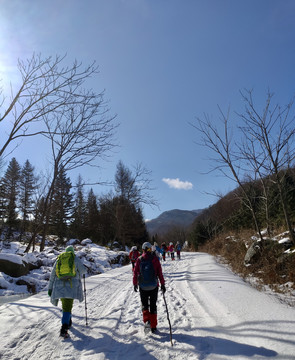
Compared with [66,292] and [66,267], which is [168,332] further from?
[66,267]

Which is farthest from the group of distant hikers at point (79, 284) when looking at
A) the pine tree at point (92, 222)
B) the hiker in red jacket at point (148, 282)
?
the pine tree at point (92, 222)

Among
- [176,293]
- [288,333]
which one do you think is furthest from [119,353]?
[176,293]

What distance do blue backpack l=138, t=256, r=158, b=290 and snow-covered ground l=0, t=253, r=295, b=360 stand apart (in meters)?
0.85

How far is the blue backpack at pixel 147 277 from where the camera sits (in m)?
4.75

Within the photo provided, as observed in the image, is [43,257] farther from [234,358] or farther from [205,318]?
[234,358]

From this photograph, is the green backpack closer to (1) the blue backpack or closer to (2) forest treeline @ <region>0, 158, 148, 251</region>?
(1) the blue backpack

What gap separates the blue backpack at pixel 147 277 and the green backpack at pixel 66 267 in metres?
1.49

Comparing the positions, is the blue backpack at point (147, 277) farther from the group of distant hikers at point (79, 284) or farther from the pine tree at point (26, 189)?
the pine tree at point (26, 189)

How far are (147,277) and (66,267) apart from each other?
5.91 feet

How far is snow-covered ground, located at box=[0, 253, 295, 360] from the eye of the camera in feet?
11.8

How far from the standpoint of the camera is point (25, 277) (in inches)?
484

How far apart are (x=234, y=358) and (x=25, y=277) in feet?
40.1

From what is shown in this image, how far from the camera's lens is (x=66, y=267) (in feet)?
16.4

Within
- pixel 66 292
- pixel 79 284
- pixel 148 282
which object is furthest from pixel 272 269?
pixel 66 292
